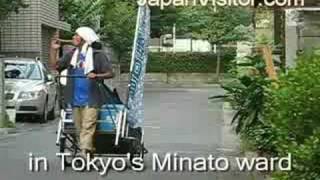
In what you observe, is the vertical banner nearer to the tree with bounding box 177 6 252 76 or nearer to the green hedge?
the tree with bounding box 177 6 252 76

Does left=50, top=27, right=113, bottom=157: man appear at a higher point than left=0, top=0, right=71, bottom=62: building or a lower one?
lower

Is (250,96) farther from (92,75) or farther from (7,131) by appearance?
(7,131)

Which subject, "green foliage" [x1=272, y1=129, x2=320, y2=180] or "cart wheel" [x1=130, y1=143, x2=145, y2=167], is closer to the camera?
"green foliage" [x1=272, y1=129, x2=320, y2=180]

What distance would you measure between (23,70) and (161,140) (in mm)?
6476

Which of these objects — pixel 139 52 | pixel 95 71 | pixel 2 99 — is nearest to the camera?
pixel 139 52

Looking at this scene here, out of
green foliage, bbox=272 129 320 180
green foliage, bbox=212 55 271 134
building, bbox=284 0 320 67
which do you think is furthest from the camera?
green foliage, bbox=212 55 271 134

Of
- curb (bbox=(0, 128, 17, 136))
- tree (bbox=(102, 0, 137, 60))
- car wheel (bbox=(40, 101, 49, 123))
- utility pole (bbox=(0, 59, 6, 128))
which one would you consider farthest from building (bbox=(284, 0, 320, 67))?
car wheel (bbox=(40, 101, 49, 123))

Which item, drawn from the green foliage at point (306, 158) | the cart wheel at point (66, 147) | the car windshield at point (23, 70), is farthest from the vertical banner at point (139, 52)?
the car windshield at point (23, 70)

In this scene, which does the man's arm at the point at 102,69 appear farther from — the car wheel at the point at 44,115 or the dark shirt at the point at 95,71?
the car wheel at the point at 44,115

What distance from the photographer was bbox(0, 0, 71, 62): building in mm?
21531

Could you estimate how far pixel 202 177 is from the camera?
30.9 ft

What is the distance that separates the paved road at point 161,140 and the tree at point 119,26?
137 centimetres

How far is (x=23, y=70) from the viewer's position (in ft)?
63.0

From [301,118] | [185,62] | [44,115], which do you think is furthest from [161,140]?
[301,118]
